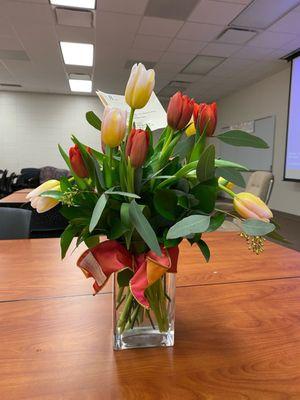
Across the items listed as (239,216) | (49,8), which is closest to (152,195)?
(239,216)

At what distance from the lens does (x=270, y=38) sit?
4.39m

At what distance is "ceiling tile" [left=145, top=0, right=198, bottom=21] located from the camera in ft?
11.5

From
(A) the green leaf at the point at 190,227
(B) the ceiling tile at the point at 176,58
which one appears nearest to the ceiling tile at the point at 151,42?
(B) the ceiling tile at the point at 176,58

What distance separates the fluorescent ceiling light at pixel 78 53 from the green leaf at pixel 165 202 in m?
4.92

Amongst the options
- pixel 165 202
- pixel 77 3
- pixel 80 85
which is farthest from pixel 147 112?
pixel 80 85

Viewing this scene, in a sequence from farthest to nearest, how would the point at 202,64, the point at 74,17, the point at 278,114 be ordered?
the point at 278,114 < the point at 202,64 < the point at 74,17

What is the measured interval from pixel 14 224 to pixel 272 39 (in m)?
4.34

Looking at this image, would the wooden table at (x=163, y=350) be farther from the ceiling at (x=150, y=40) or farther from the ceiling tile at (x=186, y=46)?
the ceiling tile at (x=186, y=46)

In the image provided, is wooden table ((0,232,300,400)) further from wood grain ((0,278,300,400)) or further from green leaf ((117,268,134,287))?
green leaf ((117,268,134,287))

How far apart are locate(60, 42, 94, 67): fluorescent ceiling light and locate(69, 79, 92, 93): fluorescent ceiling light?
1189 mm

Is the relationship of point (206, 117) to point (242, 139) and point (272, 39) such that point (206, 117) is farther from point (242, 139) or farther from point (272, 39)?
point (272, 39)

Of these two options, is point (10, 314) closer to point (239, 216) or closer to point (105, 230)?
point (105, 230)

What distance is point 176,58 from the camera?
531 cm

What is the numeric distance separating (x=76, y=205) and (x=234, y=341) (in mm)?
402
